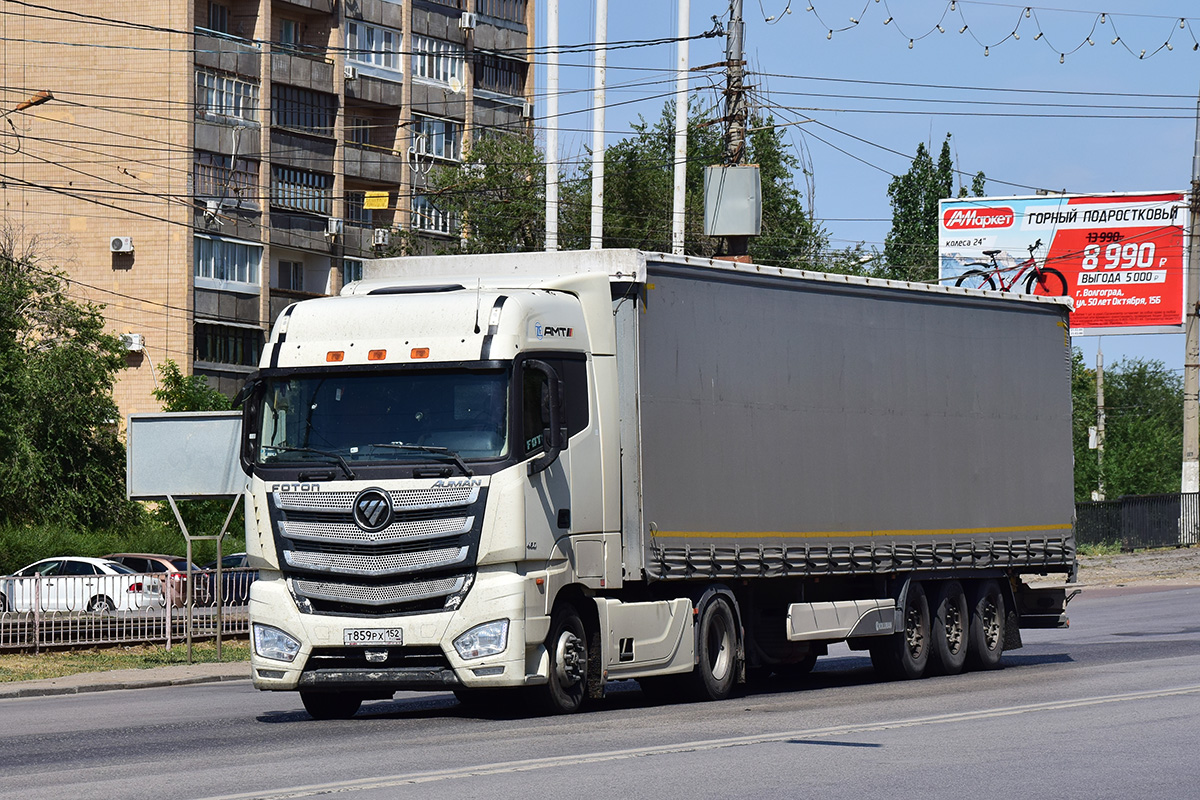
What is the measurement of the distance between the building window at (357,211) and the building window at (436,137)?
12.1 feet

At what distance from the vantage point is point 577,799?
31.3 ft

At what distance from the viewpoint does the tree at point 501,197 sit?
5759cm

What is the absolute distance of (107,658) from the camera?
2498 centimetres

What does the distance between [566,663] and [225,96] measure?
49206mm

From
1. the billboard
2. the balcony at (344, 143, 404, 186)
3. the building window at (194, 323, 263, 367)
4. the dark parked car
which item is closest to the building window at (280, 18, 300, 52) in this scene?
the balcony at (344, 143, 404, 186)

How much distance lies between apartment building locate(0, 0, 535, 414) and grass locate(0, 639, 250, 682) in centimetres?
3131

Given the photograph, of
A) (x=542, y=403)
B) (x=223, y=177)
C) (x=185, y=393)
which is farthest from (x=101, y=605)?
(x=223, y=177)

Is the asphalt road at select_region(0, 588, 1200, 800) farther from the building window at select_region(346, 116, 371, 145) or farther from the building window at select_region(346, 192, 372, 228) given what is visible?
the building window at select_region(346, 116, 371, 145)

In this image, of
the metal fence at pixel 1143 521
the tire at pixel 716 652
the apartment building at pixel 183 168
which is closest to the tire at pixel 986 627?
the tire at pixel 716 652

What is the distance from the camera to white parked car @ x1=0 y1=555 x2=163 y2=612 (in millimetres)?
25297

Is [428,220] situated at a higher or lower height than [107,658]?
higher

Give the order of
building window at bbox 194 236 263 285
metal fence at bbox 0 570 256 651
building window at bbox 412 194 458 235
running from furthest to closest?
building window at bbox 412 194 458 235 < building window at bbox 194 236 263 285 < metal fence at bbox 0 570 256 651

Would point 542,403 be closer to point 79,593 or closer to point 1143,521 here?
point 79,593

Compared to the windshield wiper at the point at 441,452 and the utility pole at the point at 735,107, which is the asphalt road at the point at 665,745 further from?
the utility pole at the point at 735,107
